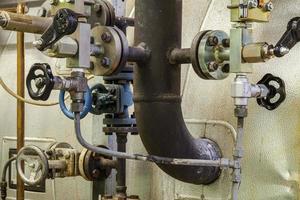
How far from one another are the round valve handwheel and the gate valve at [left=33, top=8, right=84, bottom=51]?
1.34 ft

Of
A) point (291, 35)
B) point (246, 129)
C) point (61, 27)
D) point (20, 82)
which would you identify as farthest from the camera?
point (20, 82)

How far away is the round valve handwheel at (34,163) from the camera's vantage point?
4.43 feet

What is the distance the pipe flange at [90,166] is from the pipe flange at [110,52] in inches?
14.4

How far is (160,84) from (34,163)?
0.45 meters

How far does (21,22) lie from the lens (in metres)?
1.21

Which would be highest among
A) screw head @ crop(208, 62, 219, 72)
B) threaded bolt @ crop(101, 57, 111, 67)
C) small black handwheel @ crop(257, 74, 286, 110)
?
threaded bolt @ crop(101, 57, 111, 67)

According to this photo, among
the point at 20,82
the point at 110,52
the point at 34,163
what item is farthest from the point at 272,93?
the point at 20,82

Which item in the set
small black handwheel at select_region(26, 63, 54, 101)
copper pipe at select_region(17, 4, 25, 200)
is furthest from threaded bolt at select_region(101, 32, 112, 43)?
copper pipe at select_region(17, 4, 25, 200)

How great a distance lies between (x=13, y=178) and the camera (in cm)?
187

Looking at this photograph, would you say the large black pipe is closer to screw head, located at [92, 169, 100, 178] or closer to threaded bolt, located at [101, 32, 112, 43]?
threaded bolt, located at [101, 32, 112, 43]

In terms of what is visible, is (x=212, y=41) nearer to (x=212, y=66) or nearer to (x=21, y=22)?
(x=212, y=66)

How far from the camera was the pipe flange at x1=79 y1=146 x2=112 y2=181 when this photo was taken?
143 centimetres

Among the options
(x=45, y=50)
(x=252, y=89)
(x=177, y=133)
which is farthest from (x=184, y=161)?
(x=45, y=50)

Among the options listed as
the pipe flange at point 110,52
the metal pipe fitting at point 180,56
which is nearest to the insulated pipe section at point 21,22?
the pipe flange at point 110,52
